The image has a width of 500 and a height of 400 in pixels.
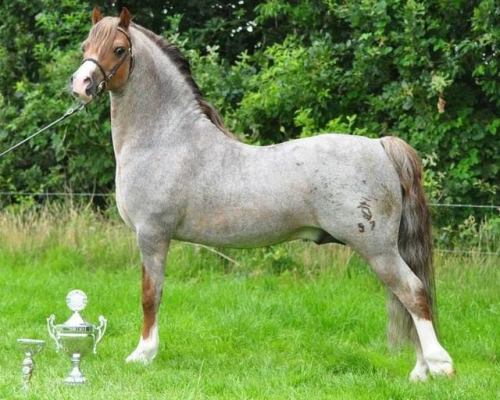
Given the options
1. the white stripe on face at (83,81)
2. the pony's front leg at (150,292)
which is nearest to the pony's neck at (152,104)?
the white stripe on face at (83,81)

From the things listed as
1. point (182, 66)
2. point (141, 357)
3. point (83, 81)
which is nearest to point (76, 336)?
point (141, 357)

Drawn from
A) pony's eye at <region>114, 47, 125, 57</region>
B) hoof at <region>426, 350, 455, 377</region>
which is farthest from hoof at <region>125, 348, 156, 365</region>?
pony's eye at <region>114, 47, 125, 57</region>

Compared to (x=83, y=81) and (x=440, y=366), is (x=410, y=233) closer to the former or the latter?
(x=440, y=366)

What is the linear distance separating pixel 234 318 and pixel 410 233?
6.44ft

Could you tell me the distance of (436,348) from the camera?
17.0ft

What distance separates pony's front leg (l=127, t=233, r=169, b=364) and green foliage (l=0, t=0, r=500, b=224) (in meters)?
4.04

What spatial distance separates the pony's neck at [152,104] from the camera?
5625mm

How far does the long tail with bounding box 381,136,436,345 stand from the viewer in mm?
5355

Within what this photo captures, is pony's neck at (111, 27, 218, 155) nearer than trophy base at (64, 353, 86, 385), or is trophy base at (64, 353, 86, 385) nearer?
trophy base at (64, 353, 86, 385)

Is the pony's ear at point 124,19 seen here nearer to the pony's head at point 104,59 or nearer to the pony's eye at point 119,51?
the pony's head at point 104,59

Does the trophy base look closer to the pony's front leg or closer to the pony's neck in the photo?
the pony's front leg

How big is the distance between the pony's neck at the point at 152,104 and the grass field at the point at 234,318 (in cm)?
150

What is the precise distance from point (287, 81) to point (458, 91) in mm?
1940

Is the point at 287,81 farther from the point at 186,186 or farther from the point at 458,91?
the point at 186,186
